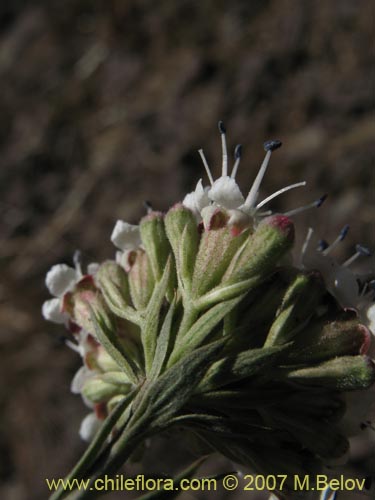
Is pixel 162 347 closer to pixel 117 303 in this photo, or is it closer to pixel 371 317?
pixel 117 303

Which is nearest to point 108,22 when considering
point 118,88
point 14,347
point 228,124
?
point 118,88

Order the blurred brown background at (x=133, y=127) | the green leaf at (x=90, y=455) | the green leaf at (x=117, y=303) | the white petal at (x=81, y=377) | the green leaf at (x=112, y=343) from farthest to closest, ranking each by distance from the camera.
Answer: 1. the blurred brown background at (x=133, y=127)
2. the white petal at (x=81, y=377)
3. the green leaf at (x=117, y=303)
4. the green leaf at (x=112, y=343)
5. the green leaf at (x=90, y=455)

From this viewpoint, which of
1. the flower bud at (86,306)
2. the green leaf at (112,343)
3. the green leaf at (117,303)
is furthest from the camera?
the flower bud at (86,306)

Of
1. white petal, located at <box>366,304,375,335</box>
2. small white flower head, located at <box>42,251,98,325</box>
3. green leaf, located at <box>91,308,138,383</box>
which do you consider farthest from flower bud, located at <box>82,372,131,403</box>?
white petal, located at <box>366,304,375,335</box>

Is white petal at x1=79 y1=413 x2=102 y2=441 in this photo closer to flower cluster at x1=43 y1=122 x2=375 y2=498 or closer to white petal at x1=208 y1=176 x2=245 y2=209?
flower cluster at x1=43 y1=122 x2=375 y2=498

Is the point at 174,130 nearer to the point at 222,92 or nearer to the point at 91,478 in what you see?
the point at 222,92

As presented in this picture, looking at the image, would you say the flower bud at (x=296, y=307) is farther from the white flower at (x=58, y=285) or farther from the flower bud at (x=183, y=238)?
the white flower at (x=58, y=285)

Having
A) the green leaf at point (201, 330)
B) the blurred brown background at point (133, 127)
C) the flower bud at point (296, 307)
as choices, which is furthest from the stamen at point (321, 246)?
the blurred brown background at point (133, 127)
